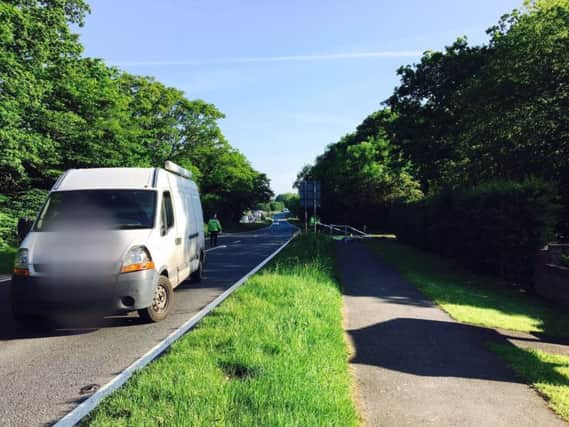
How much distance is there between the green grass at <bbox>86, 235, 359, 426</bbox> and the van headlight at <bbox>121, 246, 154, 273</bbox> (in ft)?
3.84

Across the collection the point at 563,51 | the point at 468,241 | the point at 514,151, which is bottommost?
the point at 468,241

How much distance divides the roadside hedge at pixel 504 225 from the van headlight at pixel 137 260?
9.74m

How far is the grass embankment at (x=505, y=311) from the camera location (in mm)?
4757

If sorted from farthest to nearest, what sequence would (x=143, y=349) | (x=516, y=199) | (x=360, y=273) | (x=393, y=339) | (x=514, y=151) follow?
(x=514, y=151), (x=360, y=273), (x=516, y=199), (x=393, y=339), (x=143, y=349)

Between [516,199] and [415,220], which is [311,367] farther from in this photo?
[415,220]

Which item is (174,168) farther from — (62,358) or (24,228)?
(62,358)

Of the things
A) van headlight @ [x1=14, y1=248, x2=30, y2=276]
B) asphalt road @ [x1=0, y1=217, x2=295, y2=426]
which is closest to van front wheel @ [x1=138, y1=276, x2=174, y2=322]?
asphalt road @ [x1=0, y1=217, x2=295, y2=426]

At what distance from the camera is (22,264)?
605 centimetres

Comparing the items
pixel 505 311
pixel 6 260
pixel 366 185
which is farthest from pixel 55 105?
pixel 366 185

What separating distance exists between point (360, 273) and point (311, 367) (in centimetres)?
886

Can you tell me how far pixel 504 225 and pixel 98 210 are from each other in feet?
34.0

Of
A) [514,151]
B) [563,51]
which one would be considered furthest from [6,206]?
[563,51]

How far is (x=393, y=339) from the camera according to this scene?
618cm

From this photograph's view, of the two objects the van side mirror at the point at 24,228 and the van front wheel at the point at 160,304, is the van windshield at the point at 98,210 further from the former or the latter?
the van front wheel at the point at 160,304
